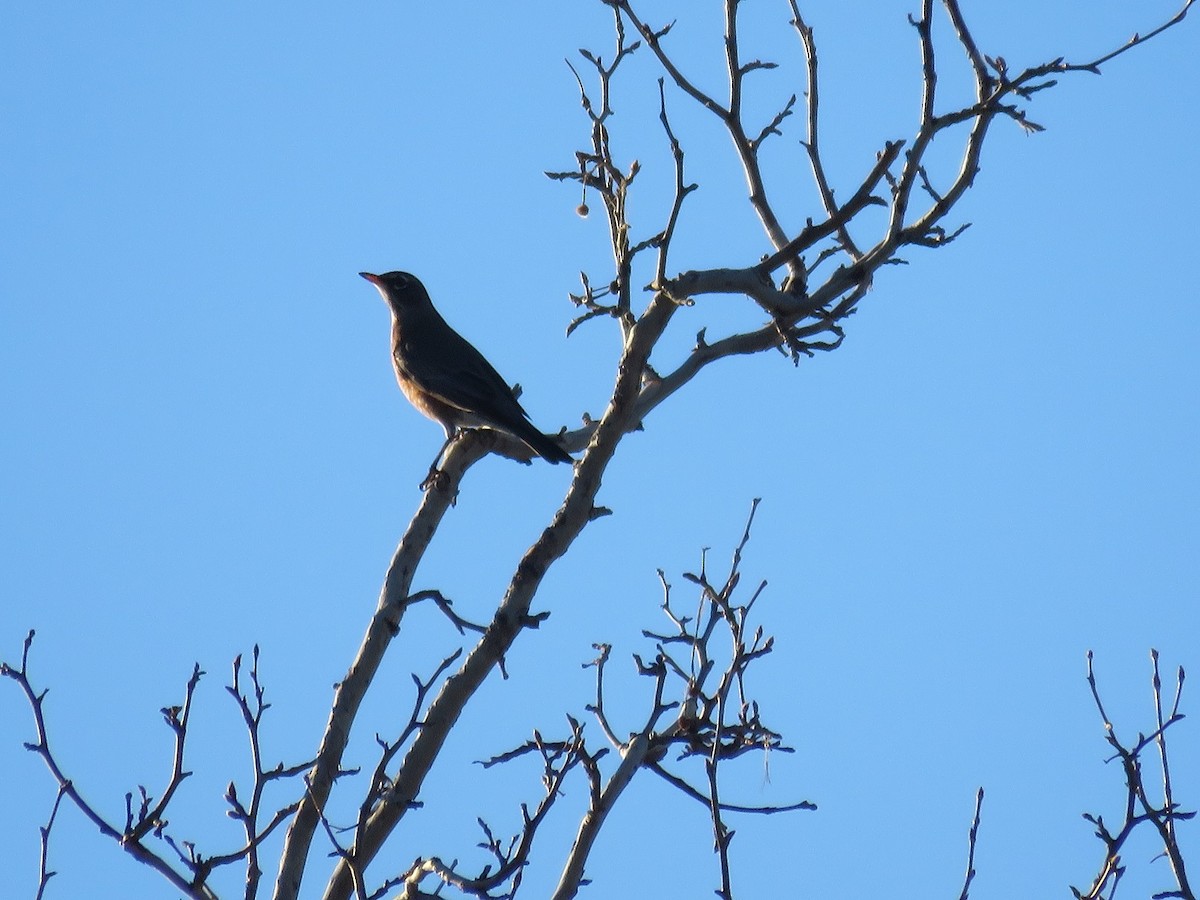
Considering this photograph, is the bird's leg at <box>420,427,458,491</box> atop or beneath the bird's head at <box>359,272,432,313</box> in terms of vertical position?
beneath

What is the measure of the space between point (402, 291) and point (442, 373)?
5.99 feet

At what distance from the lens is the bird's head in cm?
1159

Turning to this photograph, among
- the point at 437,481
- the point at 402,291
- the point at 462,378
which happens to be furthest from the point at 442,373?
the point at 437,481

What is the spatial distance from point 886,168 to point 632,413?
4.27 ft

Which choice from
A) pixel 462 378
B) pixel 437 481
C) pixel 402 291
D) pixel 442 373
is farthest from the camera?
pixel 402 291

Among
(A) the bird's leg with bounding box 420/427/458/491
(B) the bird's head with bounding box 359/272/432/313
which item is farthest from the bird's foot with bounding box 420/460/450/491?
(B) the bird's head with bounding box 359/272/432/313

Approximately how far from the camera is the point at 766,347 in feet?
20.3

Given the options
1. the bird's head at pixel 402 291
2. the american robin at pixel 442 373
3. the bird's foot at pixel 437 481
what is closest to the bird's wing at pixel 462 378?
the american robin at pixel 442 373

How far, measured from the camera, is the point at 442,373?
10.0m

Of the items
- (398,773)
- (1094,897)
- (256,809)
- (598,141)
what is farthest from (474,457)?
(1094,897)

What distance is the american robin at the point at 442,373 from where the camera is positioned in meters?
8.78

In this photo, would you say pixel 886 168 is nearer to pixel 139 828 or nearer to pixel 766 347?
pixel 766 347

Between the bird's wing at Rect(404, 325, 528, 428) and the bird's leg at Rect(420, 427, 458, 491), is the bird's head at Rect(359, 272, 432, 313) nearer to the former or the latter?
the bird's wing at Rect(404, 325, 528, 428)

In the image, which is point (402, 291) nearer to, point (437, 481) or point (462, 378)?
point (462, 378)
